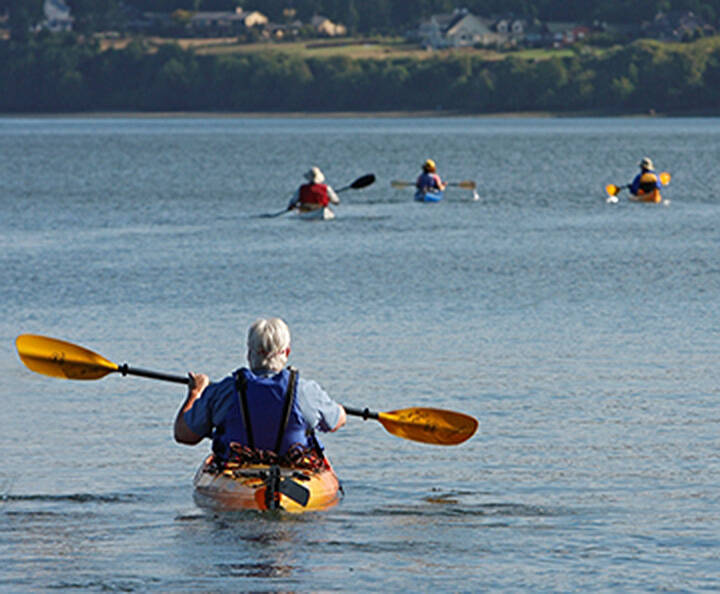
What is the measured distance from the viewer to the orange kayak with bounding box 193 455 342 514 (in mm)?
12555

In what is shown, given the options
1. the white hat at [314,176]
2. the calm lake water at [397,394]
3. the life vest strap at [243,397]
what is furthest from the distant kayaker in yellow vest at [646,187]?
the life vest strap at [243,397]

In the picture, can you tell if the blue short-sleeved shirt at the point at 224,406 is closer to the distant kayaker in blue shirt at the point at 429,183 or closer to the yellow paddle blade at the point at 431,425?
the yellow paddle blade at the point at 431,425

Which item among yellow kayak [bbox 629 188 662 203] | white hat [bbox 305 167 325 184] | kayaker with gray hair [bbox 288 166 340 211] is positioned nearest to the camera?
white hat [bbox 305 167 325 184]

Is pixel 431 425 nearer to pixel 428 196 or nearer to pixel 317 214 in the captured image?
pixel 317 214

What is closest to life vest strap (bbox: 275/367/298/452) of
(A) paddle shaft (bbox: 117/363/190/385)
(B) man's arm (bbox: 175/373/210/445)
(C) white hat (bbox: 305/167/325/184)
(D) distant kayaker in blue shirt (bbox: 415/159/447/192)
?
(B) man's arm (bbox: 175/373/210/445)

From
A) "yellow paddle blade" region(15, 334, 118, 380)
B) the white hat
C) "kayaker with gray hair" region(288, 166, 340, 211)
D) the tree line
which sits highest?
"yellow paddle blade" region(15, 334, 118, 380)

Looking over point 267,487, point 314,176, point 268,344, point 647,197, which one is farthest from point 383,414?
point 647,197

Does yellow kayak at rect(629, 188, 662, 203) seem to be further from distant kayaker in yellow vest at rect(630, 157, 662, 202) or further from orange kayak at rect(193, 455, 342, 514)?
orange kayak at rect(193, 455, 342, 514)

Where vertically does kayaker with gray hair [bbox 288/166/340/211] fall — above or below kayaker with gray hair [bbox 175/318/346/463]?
below

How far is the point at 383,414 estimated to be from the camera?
14.0m

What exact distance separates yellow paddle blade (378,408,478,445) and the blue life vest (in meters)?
1.59

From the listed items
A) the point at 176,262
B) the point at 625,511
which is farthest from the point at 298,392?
the point at 176,262

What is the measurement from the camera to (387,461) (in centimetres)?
1549

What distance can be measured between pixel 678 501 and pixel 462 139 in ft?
411
